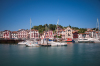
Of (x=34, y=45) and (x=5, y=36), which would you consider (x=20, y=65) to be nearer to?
(x=34, y=45)

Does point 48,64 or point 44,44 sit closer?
point 48,64

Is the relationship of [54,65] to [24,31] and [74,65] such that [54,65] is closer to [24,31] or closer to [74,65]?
[74,65]

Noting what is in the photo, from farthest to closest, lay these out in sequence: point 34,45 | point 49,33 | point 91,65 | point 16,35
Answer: point 16,35, point 49,33, point 34,45, point 91,65

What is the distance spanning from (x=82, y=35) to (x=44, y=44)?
52551mm

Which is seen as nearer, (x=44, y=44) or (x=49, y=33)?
(x=44, y=44)

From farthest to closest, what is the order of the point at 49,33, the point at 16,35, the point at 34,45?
the point at 16,35
the point at 49,33
the point at 34,45

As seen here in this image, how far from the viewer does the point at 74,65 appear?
17.7 metres

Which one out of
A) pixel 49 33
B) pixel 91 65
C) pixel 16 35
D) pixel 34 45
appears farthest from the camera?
pixel 16 35

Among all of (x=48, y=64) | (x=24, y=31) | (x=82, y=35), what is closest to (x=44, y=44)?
(x=48, y=64)

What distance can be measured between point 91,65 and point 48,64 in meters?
6.80

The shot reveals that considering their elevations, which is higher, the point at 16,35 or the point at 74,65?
the point at 16,35

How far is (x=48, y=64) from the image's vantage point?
59.4 feet

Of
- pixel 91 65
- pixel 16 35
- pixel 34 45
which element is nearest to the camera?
pixel 91 65

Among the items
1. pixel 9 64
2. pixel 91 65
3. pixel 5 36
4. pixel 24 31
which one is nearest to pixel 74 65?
pixel 91 65
